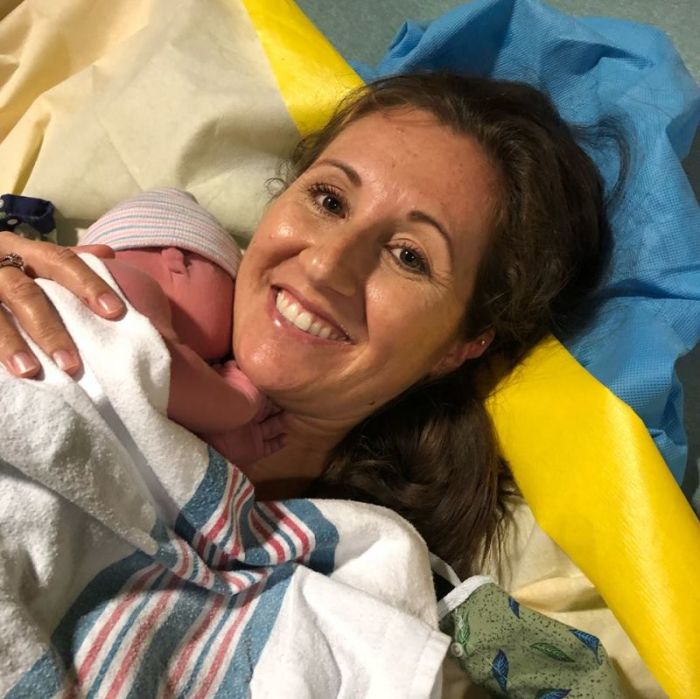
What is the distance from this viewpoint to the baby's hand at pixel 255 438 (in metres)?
0.88

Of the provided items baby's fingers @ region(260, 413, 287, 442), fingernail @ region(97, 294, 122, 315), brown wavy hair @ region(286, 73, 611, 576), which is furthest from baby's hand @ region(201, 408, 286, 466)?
fingernail @ region(97, 294, 122, 315)

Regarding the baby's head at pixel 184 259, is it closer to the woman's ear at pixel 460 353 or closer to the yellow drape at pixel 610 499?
the woman's ear at pixel 460 353

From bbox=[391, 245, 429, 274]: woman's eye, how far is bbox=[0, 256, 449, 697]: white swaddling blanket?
0.26m

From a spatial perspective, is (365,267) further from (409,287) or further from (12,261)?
(12,261)

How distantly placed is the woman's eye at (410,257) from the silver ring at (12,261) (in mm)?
384

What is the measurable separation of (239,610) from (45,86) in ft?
2.84

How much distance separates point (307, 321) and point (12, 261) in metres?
0.30

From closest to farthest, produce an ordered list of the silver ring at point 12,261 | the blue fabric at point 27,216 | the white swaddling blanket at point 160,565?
the white swaddling blanket at point 160,565 < the silver ring at point 12,261 < the blue fabric at point 27,216

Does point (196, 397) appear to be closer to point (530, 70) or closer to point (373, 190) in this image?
point (373, 190)

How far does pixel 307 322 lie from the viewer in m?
0.82

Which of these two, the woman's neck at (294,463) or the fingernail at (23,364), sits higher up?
the fingernail at (23,364)

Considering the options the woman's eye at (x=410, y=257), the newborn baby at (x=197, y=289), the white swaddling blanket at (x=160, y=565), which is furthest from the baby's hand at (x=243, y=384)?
the woman's eye at (x=410, y=257)

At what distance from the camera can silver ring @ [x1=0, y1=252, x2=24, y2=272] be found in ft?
2.54

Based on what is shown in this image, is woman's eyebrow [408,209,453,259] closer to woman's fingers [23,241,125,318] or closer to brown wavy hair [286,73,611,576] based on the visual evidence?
brown wavy hair [286,73,611,576]
